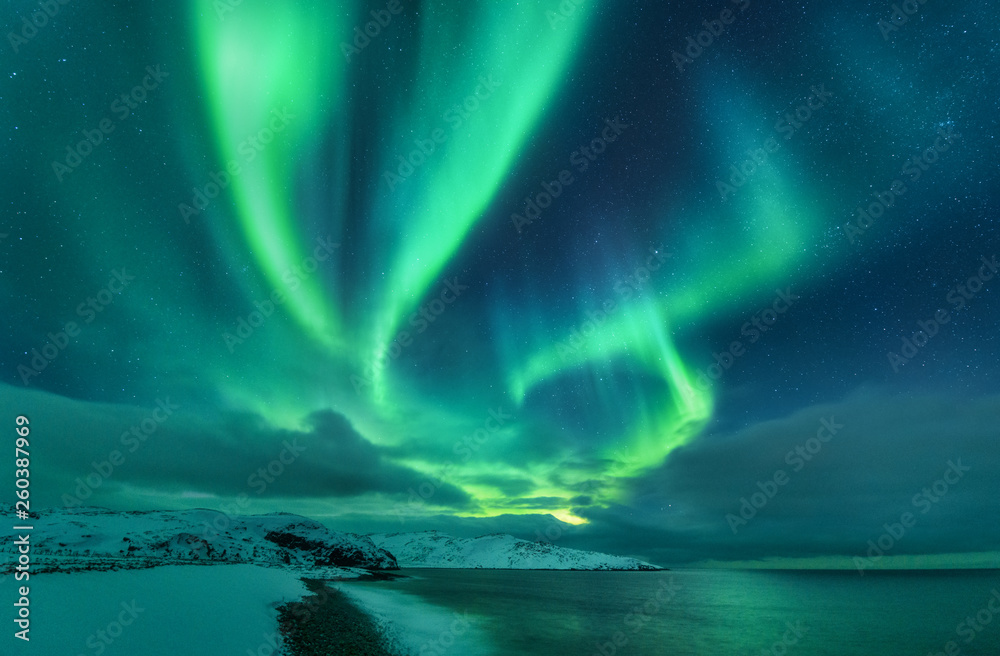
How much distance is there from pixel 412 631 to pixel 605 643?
1523cm

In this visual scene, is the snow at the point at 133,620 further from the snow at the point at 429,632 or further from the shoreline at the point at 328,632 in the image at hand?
the snow at the point at 429,632

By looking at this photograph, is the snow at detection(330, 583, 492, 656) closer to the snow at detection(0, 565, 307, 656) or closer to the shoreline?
the shoreline

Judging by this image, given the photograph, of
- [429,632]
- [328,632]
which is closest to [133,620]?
[328,632]

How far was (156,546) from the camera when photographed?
14838cm

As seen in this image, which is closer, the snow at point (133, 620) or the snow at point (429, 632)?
the snow at point (133, 620)

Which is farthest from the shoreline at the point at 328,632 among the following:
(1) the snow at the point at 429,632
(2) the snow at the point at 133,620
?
(2) the snow at the point at 133,620

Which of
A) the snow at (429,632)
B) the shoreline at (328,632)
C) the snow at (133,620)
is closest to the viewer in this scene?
the snow at (133,620)

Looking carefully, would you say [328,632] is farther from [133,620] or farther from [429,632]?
[429,632]

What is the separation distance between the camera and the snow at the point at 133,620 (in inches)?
740

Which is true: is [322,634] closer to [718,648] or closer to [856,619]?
[718,648]

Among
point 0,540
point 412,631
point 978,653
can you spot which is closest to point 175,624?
point 412,631

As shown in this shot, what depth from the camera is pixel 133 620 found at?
74.7ft

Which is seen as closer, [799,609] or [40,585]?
[40,585]

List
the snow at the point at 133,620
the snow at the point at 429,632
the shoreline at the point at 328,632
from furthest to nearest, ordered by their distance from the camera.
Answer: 1. the snow at the point at 429,632
2. the shoreline at the point at 328,632
3. the snow at the point at 133,620
